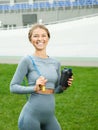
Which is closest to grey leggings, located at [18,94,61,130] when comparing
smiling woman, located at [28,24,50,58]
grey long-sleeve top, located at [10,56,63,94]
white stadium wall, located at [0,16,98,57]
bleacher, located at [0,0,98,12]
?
grey long-sleeve top, located at [10,56,63,94]

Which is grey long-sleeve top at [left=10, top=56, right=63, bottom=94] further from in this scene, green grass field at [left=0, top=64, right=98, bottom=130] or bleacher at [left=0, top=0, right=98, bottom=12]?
bleacher at [left=0, top=0, right=98, bottom=12]

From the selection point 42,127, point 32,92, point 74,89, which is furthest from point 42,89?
point 74,89

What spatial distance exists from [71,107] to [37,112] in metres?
4.64

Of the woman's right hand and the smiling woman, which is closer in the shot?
the woman's right hand

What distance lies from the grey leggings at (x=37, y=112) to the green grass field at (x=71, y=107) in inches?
116

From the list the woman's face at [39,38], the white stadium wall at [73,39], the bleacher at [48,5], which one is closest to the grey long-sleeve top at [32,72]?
the woman's face at [39,38]

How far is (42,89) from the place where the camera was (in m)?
3.32

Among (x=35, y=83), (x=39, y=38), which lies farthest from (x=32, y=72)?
(x=39, y=38)

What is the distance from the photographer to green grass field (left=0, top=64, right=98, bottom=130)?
661cm

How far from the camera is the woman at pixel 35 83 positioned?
339 cm

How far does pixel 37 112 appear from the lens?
3.40m

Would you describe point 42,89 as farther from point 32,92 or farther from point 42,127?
point 42,127

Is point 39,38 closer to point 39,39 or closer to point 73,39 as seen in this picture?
point 39,39

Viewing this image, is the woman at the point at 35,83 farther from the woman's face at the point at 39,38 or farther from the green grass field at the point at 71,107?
the green grass field at the point at 71,107
